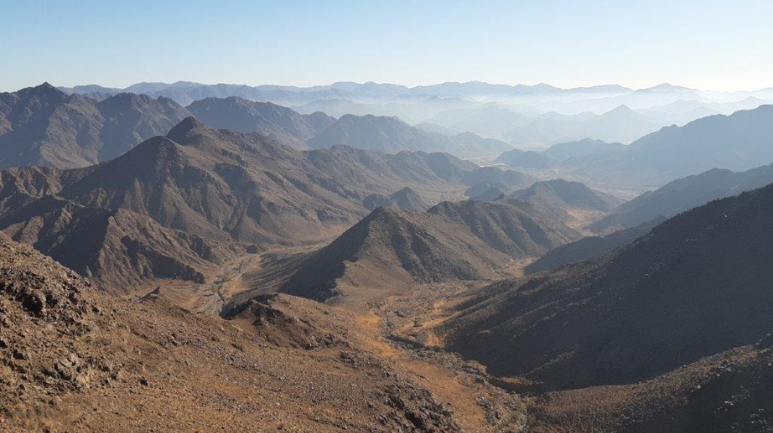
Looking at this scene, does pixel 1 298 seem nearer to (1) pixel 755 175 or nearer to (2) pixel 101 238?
(2) pixel 101 238

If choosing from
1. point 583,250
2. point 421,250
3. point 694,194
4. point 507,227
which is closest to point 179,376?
point 421,250

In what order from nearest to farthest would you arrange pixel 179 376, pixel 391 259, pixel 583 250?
pixel 179 376
pixel 391 259
pixel 583 250

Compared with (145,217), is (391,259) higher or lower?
lower

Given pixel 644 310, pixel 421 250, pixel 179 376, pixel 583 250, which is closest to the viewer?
pixel 179 376

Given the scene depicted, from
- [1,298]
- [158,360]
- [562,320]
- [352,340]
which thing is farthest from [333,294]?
[1,298]

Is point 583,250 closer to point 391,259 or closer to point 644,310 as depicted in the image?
point 391,259

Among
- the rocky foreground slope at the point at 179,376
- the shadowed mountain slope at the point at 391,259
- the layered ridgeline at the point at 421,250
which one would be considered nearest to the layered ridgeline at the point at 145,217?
the shadowed mountain slope at the point at 391,259

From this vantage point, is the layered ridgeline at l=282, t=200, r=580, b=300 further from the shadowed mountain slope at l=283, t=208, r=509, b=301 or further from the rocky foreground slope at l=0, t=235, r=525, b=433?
the rocky foreground slope at l=0, t=235, r=525, b=433

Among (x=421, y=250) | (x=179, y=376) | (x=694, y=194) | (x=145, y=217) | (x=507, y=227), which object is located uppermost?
(x=694, y=194)
